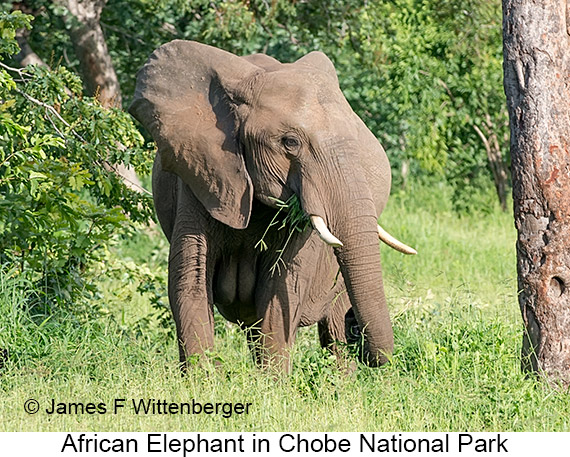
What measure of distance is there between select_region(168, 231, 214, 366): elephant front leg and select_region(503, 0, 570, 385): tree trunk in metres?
1.78

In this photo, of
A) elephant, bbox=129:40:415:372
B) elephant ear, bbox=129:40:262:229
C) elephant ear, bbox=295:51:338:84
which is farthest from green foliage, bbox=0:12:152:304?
elephant ear, bbox=295:51:338:84

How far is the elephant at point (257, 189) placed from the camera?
5738 millimetres

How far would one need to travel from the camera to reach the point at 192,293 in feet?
20.8

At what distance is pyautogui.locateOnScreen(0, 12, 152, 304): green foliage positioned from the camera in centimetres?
688

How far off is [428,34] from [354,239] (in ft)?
31.8

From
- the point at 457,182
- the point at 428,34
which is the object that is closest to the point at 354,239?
the point at 428,34

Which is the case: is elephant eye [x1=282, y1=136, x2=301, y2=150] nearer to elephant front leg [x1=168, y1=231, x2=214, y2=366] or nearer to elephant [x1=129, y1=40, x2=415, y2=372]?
elephant [x1=129, y1=40, x2=415, y2=372]

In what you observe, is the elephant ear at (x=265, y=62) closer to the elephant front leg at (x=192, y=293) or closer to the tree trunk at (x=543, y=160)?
the elephant front leg at (x=192, y=293)

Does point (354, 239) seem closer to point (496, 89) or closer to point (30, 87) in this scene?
point (30, 87)

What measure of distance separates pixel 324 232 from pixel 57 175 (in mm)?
2116

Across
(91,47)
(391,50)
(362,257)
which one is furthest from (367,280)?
(391,50)

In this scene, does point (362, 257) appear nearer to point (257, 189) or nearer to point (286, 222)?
point (286, 222)

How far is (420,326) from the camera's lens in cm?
699
